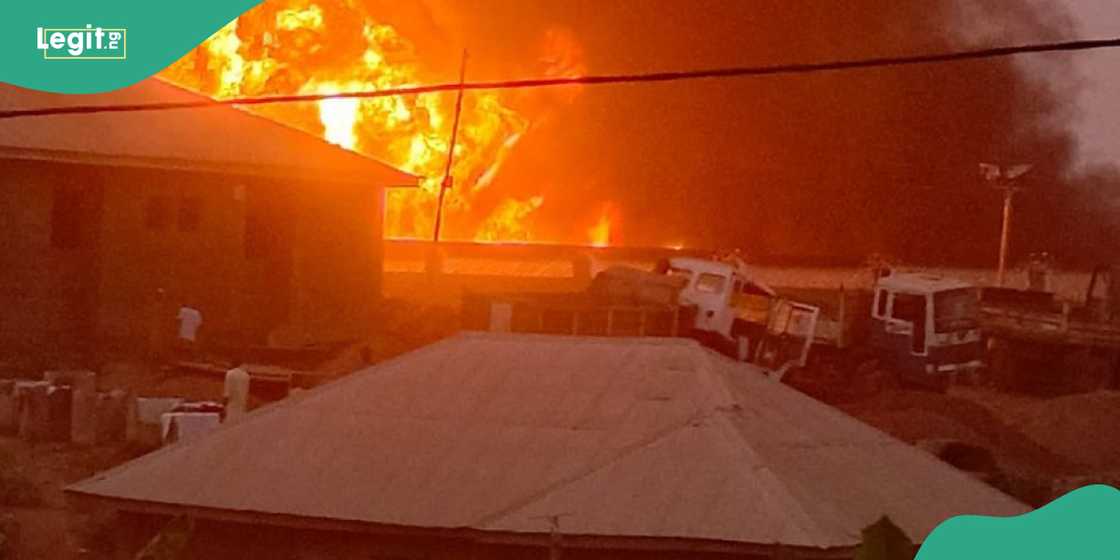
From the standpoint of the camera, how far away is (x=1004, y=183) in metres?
25.1

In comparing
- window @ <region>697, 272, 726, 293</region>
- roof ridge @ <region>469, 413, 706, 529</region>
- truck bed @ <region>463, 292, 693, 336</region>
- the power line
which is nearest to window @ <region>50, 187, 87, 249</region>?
truck bed @ <region>463, 292, 693, 336</region>

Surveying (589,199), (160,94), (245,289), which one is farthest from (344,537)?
(589,199)

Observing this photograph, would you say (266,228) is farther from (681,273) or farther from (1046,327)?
(1046,327)

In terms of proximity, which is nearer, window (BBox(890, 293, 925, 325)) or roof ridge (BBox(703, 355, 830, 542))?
roof ridge (BBox(703, 355, 830, 542))

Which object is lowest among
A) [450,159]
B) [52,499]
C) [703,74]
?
[52,499]

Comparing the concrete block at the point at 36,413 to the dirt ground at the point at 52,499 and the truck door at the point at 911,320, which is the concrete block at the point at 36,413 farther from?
the truck door at the point at 911,320

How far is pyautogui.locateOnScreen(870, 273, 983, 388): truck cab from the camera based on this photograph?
2077 cm

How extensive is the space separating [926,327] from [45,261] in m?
11.5

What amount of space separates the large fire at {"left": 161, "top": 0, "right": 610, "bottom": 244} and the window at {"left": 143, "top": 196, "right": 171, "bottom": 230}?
6.05m

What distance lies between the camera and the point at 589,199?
101 feet

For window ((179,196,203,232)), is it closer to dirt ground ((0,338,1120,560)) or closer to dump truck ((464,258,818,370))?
dirt ground ((0,338,1120,560))

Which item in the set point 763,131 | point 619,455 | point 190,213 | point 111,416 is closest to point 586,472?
point 619,455

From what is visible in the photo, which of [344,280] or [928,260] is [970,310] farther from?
[344,280]

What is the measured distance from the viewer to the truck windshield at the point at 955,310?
68.5 ft
